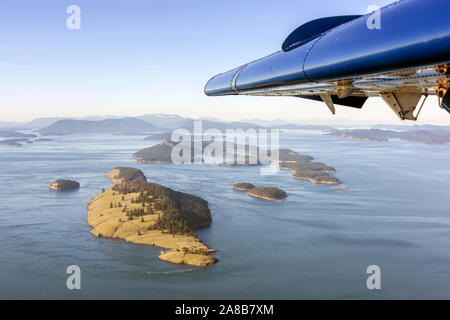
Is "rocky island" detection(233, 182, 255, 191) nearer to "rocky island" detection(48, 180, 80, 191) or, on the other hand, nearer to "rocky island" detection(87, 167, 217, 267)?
"rocky island" detection(87, 167, 217, 267)

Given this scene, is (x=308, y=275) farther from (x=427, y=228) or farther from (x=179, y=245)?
(x=427, y=228)

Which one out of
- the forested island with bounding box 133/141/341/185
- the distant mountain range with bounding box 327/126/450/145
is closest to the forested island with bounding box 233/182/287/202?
the forested island with bounding box 133/141/341/185

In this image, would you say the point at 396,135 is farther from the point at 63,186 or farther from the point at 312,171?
the point at 63,186

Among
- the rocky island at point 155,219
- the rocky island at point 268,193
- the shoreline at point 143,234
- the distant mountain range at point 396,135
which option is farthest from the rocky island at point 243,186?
the distant mountain range at point 396,135

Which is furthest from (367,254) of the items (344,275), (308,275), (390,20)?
(390,20)

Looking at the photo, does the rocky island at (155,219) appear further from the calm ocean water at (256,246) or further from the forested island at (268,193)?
the forested island at (268,193)

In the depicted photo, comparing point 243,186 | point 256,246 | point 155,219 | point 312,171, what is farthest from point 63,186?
point 312,171
